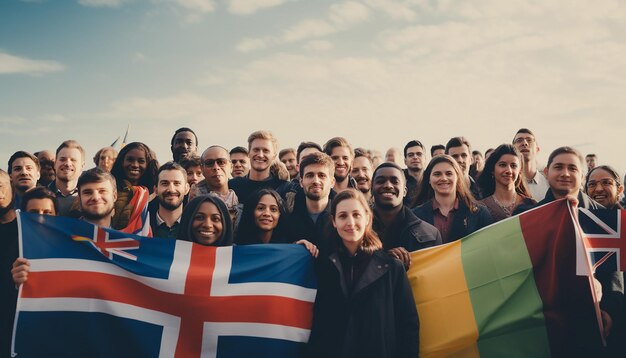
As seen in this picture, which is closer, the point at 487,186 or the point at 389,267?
the point at 389,267

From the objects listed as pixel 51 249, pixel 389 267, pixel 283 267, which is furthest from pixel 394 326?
pixel 51 249

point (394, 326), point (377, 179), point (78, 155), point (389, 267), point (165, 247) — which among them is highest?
point (78, 155)

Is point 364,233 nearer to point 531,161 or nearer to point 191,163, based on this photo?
point 191,163

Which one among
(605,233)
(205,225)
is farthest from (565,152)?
(205,225)

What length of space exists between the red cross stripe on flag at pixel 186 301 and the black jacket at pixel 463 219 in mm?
1859

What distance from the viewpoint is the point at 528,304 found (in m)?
4.31

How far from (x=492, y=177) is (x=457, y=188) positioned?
86 cm

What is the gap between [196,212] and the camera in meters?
4.81

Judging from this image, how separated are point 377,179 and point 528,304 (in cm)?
203

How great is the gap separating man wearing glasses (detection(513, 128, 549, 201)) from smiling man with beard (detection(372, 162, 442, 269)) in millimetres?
2981

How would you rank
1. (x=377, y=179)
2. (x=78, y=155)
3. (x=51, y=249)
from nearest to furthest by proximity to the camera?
(x=51, y=249)
(x=377, y=179)
(x=78, y=155)

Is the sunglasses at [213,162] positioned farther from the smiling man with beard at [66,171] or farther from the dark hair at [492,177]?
the dark hair at [492,177]

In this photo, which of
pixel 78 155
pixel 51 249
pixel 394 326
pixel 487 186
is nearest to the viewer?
pixel 394 326

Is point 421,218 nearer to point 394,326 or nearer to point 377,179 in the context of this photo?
point 377,179
